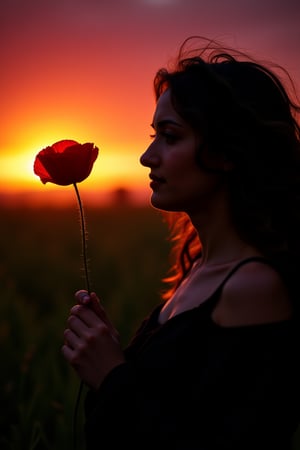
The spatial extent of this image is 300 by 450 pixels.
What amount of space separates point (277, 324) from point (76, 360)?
45 centimetres

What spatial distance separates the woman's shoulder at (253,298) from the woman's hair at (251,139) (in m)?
0.09

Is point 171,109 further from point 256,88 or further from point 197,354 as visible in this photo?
point 197,354

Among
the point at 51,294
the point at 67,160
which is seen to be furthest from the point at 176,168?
the point at 51,294

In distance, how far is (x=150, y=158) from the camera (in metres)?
1.34

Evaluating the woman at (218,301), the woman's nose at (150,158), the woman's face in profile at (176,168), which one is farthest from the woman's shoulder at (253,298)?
the woman's nose at (150,158)

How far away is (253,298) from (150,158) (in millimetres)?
419

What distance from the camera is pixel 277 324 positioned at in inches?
45.0

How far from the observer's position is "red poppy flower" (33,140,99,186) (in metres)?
1.24

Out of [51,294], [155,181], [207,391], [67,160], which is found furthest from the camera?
[51,294]

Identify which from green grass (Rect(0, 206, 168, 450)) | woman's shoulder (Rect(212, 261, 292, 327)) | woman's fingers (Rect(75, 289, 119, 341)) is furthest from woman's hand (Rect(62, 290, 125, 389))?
green grass (Rect(0, 206, 168, 450))

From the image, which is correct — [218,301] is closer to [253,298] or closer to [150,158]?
[253,298]

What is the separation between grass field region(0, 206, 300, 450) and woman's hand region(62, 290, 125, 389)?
1.40 feet

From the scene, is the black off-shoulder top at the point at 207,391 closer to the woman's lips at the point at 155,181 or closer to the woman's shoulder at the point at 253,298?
the woman's shoulder at the point at 253,298

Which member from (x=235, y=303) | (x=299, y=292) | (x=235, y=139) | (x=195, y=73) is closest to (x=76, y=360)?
(x=235, y=303)
